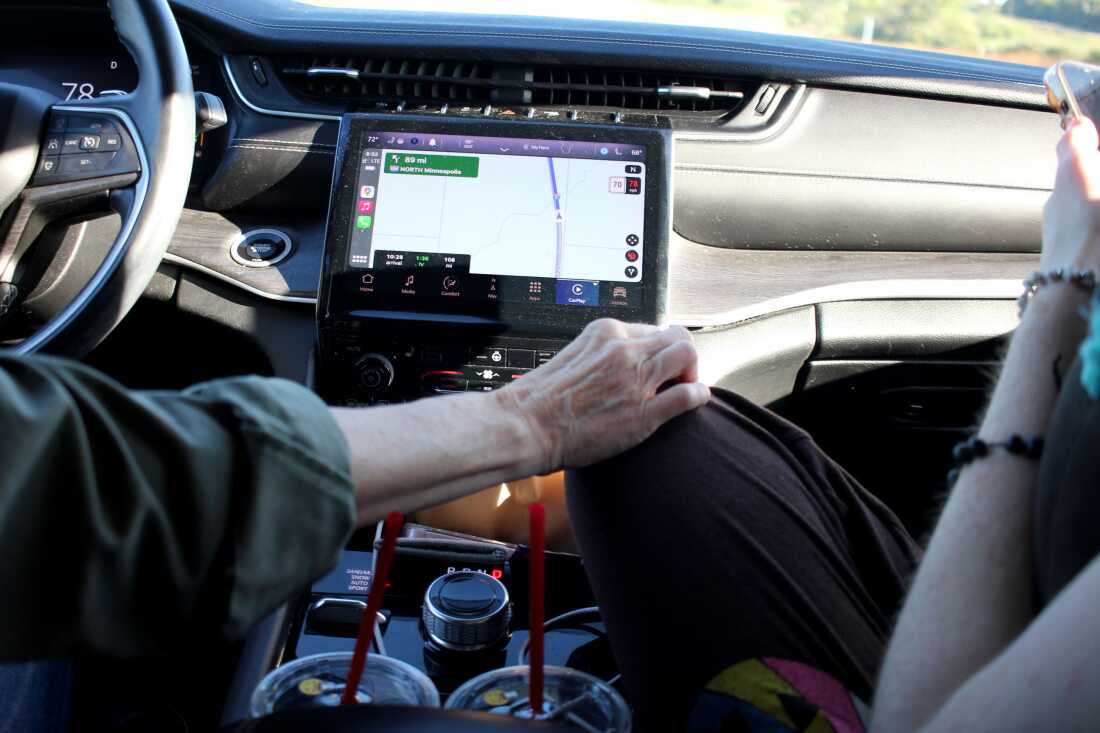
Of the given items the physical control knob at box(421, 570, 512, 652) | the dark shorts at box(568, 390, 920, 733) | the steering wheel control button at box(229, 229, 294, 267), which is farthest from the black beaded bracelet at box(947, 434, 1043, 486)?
the steering wheel control button at box(229, 229, 294, 267)

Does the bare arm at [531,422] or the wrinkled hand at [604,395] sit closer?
the bare arm at [531,422]

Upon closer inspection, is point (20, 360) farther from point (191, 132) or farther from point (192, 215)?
point (192, 215)

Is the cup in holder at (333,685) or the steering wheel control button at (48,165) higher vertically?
the steering wheel control button at (48,165)

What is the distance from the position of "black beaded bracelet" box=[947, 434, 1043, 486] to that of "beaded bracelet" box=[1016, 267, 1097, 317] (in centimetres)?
16

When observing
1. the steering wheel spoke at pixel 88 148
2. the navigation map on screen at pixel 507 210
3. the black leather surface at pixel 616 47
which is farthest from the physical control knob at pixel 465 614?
the black leather surface at pixel 616 47

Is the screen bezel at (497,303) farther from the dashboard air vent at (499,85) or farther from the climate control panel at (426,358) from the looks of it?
the dashboard air vent at (499,85)

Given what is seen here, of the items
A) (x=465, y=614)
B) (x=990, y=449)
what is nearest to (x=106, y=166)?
(x=465, y=614)

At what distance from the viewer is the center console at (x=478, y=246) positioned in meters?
1.54

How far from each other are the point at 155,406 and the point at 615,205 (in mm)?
974

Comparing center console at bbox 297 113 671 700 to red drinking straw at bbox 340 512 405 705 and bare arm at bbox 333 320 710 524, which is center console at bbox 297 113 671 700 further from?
red drinking straw at bbox 340 512 405 705

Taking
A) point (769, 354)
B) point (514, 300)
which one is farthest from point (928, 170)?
point (514, 300)

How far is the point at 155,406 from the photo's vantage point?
0.69 meters

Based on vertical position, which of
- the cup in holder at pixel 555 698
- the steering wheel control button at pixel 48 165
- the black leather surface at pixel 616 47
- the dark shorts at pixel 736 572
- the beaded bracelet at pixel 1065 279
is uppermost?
the black leather surface at pixel 616 47

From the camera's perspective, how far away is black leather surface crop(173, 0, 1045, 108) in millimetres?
1817
